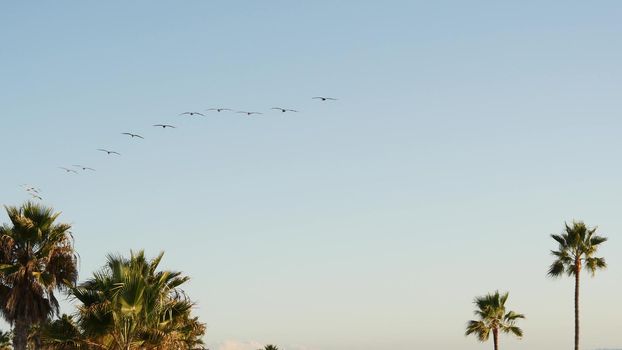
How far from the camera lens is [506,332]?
64250 millimetres

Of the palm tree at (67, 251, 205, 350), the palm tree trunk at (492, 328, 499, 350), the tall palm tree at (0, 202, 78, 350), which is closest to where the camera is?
the palm tree at (67, 251, 205, 350)

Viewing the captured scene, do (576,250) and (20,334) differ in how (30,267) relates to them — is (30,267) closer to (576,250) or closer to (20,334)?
(20,334)

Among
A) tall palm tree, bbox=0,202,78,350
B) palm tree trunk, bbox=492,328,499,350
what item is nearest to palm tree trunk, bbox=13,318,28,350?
tall palm tree, bbox=0,202,78,350

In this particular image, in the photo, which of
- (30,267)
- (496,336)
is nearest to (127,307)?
(30,267)

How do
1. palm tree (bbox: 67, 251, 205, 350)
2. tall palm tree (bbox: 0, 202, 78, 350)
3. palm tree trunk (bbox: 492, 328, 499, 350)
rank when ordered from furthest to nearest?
palm tree trunk (bbox: 492, 328, 499, 350), tall palm tree (bbox: 0, 202, 78, 350), palm tree (bbox: 67, 251, 205, 350)

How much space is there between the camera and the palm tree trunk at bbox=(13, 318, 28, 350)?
45.8m

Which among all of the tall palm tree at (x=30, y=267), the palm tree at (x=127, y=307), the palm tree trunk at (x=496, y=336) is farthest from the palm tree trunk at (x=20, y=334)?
the palm tree trunk at (x=496, y=336)

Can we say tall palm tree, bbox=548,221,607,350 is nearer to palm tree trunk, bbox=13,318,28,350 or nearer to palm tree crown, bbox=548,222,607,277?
palm tree crown, bbox=548,222,607,277

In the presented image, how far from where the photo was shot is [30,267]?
45719mm

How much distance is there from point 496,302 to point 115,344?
36329 millimetres

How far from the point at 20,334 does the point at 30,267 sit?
11.5 feet

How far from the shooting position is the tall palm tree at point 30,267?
45.5 meters

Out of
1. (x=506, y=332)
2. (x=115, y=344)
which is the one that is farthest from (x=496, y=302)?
(x=115, y=344)

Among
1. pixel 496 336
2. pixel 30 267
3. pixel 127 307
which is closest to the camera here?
pixel 127 307
